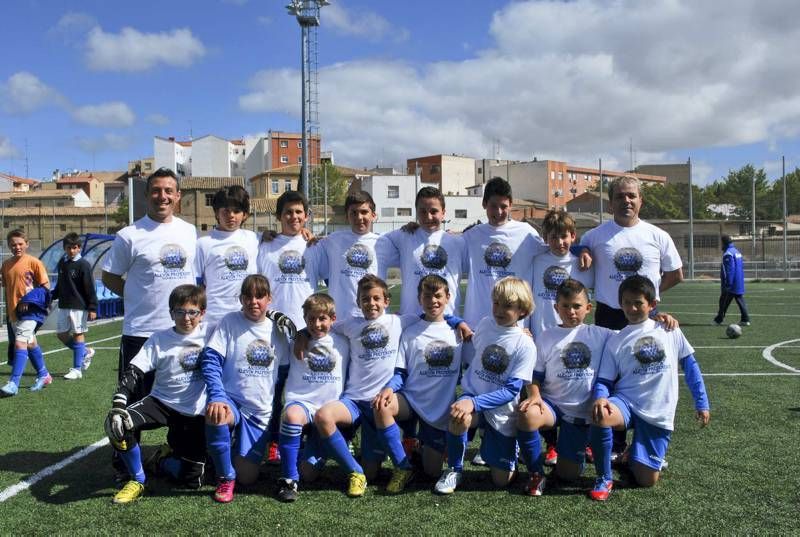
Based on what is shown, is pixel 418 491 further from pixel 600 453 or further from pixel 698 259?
pixel 698 259

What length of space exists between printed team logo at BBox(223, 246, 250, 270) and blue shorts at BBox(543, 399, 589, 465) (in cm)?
233

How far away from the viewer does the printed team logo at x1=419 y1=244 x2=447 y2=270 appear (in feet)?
16.1

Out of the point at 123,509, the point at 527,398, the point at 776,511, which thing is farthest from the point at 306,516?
the point at 776,511

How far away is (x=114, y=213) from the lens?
5459 cm

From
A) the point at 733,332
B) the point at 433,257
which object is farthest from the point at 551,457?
the point at 733,332

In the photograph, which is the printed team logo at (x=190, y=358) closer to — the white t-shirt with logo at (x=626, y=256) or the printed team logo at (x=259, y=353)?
the printed team logo at (x=259, y=353)

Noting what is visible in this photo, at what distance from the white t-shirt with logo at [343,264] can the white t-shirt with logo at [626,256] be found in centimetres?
166

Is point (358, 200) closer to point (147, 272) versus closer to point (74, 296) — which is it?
point (147, 272)

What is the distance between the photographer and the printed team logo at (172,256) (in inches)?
180

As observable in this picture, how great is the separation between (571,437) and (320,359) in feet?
5.68

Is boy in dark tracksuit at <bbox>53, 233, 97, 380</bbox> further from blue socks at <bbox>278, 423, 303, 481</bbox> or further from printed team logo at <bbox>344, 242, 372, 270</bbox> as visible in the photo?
blue socks at <bbox>278, 423, 303, 481</bbox>

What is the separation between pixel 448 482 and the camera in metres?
4.23

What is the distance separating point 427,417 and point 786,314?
1402 cm

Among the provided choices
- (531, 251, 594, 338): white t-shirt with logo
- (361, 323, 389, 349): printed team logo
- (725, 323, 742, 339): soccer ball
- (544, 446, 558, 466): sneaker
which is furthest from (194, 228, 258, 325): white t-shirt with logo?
(725, 323, 742, 339): soccer ball
